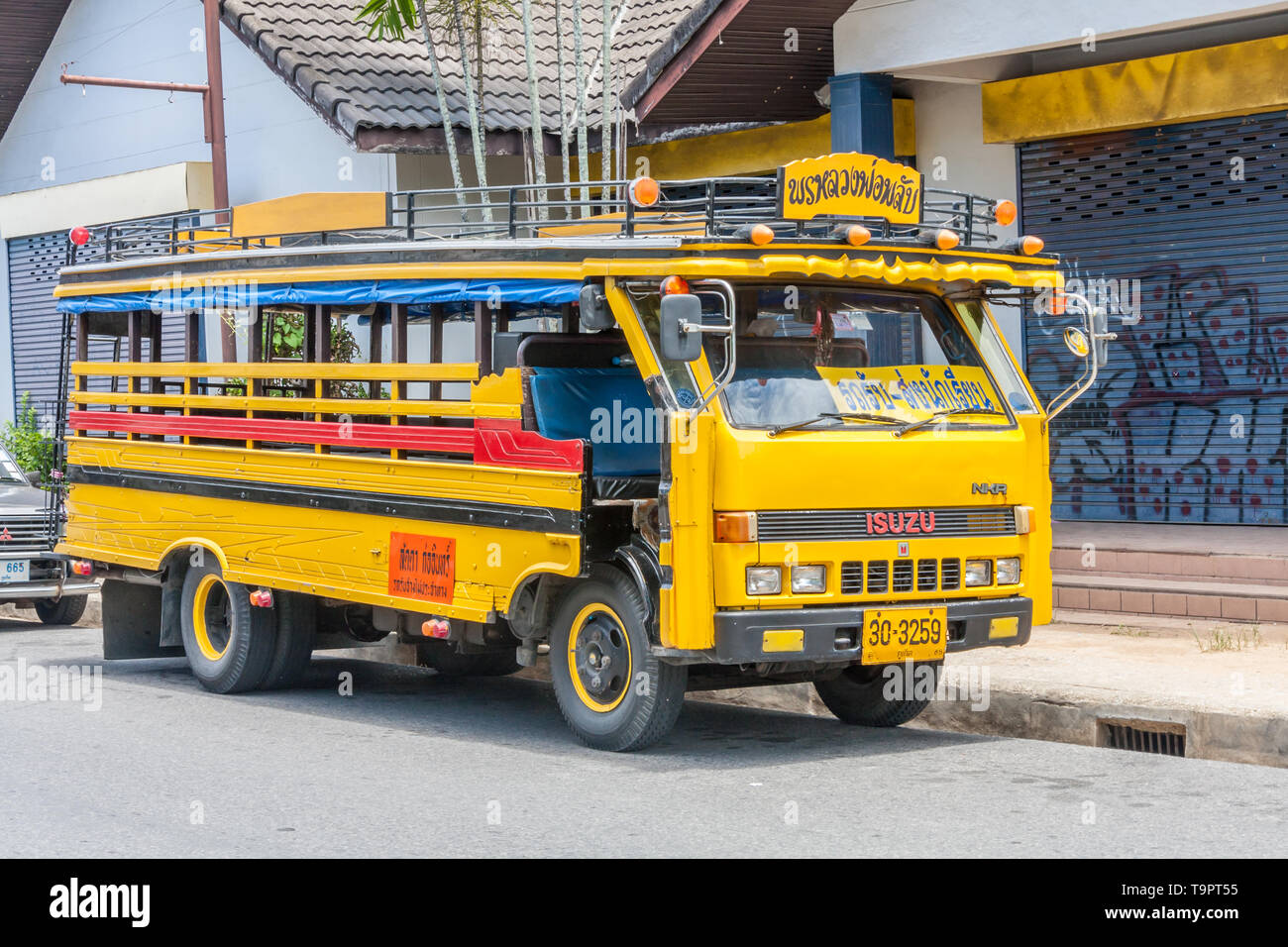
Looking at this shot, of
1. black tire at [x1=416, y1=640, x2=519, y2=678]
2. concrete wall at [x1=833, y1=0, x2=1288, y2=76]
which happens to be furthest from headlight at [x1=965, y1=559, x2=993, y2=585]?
concrete wall at [x1=833, y1=0, x2=1288, y2=76]

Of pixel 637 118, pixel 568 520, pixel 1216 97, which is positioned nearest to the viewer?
pixel 568 520

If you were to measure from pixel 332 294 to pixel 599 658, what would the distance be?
9.24 ft

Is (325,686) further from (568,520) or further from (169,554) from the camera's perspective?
(568,520)

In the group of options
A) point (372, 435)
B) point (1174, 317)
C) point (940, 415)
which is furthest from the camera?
point (1174, 317)

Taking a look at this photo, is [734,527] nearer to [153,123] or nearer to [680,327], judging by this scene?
[680,327]

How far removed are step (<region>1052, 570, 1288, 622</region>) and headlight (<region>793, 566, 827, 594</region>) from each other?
4482mm

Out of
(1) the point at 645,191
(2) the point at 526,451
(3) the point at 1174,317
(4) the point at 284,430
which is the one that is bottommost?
(2) the point at 526,451

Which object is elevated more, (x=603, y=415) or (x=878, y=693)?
(x=603, y=415)

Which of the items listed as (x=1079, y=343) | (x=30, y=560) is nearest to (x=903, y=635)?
(x=1079, y=343)

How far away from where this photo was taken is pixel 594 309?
8375 mm

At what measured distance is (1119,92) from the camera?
14344 millimetres

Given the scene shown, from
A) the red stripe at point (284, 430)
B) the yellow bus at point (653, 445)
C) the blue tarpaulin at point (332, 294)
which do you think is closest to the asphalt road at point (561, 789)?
the yellow bus at point (653, 445)
